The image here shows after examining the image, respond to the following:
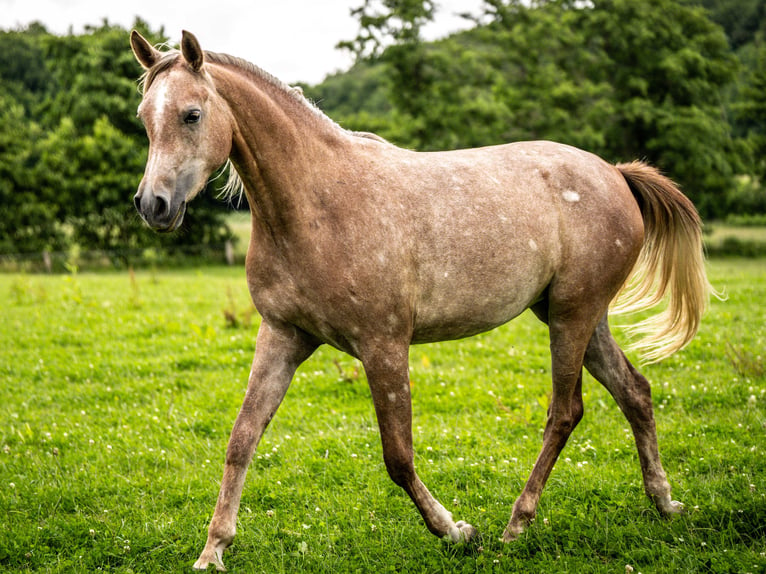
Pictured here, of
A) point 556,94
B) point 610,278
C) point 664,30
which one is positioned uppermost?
point 664,30

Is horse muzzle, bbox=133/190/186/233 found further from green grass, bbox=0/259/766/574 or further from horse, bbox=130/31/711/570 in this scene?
green grass, bbox=0/259/766/574

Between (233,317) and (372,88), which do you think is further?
(372,88)

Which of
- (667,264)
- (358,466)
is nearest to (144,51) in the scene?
(358,466)

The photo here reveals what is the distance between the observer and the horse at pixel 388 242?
339 centimetres

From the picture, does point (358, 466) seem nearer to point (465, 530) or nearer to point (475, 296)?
point (465, 530)

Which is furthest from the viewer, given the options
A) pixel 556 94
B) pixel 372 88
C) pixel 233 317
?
pixel 372 88

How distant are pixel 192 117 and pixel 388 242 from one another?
1.22 meters

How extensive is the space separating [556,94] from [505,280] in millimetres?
26699

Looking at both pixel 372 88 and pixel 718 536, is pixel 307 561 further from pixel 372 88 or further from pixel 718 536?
pixel 372 88

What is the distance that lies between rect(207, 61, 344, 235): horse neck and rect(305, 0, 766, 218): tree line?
25.6 metres

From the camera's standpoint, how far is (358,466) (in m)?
5.35

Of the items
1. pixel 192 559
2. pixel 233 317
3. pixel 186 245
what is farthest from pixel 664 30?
pixel 192 559

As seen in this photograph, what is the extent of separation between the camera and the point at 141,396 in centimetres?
746

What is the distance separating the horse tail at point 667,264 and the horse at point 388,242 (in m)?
0.27
